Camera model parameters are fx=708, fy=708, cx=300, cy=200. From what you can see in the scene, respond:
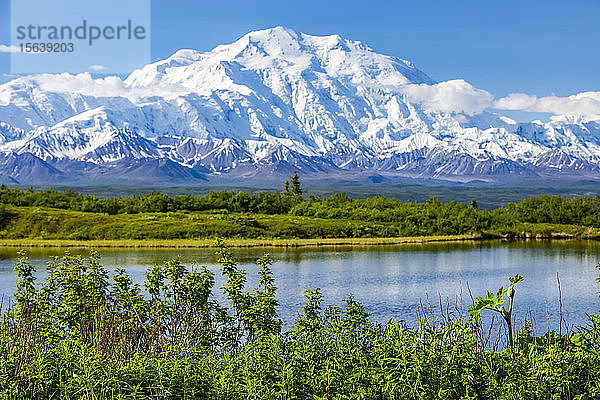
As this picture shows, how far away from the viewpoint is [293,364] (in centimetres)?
1268

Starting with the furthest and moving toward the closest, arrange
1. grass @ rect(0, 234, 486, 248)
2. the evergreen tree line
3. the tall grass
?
1. the evergreen tree line
2. grass @ rect(0, 234, 486, 248)
3. the tall grass

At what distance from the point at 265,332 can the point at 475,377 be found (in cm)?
663

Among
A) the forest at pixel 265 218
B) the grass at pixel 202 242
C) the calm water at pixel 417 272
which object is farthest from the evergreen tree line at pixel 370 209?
the calm water at pixel 417 272

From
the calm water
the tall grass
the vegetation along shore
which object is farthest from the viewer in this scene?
the vegetation along shore

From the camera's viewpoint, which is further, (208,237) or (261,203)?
(261,203)

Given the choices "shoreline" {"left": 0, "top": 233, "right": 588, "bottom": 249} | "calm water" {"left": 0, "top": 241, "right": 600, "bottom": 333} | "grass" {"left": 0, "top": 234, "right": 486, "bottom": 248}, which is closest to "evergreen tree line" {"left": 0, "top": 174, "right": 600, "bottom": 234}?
"shoreline" {"left": 0, "top": 233, "right": 588, "bottom": 249}

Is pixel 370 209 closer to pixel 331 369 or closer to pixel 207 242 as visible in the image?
pixel 207 242

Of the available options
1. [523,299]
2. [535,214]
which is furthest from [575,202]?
[523,299]

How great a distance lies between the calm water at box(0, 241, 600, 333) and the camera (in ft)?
110

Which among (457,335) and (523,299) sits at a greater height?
(457,335)

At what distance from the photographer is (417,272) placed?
176ft

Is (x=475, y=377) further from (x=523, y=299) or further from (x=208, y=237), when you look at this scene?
(x=208, y=237)

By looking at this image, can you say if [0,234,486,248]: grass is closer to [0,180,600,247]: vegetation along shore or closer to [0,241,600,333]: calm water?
[0,180,600,247]: vegetation along shore

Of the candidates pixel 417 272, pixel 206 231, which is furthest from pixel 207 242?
pixel 417 272
